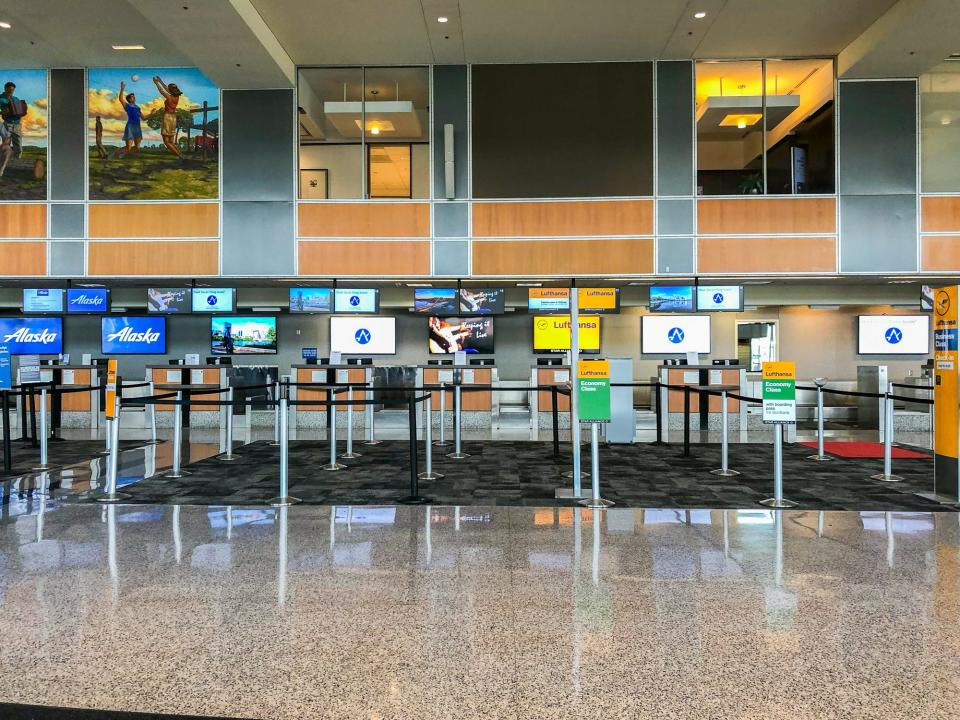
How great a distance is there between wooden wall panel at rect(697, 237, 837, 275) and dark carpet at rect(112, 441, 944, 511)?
4.31 metres

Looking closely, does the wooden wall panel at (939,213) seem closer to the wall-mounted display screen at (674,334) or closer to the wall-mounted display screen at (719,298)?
the wall-mounted display screen at (719,298)

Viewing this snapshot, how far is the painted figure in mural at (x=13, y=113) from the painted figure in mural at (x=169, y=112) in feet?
8.83

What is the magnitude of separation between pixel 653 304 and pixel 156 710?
10.9m

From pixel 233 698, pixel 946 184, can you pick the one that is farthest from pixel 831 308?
pixel 233 698

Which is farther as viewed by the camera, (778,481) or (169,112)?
(169,112)

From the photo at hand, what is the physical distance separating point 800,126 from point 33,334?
16.9 metres

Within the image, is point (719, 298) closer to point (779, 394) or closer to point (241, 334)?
point (779, 394)

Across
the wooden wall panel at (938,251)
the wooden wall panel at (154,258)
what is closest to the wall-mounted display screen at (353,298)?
the wooden wall panel at (154,258)

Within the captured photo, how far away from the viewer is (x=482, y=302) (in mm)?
12180

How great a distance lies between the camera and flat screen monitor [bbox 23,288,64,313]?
487 inches

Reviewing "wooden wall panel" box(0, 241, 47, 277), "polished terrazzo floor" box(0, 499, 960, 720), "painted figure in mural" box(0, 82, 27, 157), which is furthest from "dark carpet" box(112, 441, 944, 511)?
"painted figure in mural" box(0, 82, 27, 157)

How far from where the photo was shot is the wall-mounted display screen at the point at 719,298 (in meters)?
12.0

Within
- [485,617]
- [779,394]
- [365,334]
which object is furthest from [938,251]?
[485,617]

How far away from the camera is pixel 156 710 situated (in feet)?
7.41
